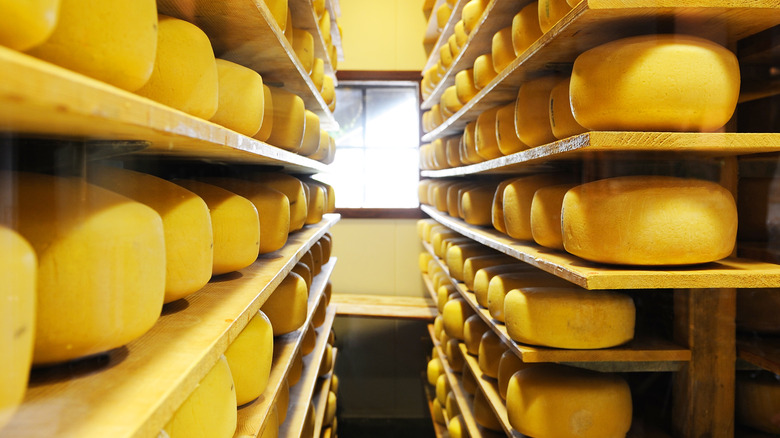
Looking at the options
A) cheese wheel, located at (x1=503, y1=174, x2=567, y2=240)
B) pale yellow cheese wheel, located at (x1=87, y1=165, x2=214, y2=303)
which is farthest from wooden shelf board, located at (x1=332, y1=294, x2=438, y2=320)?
pale yellow cheese wheel, located at (x1=87, y1=165, x2=214, y2=303)

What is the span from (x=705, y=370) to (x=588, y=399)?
324mm

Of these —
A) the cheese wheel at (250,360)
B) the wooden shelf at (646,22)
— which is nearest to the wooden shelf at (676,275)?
the wooden shelf at (646,22)

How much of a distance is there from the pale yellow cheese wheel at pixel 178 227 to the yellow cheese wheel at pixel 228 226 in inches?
8.6

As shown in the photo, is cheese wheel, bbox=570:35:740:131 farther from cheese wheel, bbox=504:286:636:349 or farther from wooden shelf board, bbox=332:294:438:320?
wooden shelf board, bbox=332:294:438:320

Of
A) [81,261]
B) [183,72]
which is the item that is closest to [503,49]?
[183,72]

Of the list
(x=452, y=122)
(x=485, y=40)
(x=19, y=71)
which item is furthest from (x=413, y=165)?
(x=19, y=71)

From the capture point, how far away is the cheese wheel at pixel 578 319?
58.2 inches

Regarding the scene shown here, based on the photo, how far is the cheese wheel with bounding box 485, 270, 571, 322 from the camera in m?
A: 1.77

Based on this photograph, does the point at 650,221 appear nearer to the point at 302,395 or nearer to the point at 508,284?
the point at 508,284

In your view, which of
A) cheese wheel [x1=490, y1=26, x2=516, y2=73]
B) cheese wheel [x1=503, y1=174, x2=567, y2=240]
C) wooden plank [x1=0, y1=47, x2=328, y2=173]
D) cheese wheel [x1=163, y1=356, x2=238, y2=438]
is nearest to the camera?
wooden plank [x1=0, y1=47, x2=328, y2=173]

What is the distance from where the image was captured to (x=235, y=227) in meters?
1.21

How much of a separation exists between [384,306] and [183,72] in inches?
130

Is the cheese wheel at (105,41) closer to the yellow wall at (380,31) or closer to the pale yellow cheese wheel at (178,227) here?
the pale yellow cheese wheel at (178,227)

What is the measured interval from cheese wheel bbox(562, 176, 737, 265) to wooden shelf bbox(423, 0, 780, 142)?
351mm
